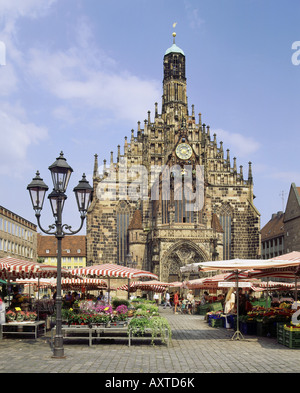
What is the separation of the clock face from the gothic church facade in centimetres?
10

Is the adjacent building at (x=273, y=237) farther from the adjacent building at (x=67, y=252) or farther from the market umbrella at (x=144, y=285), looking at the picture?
the market umbrella at (x=144, y=285)

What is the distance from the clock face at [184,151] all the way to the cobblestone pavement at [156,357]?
118 ft

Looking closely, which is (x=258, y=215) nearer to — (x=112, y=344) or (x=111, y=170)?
(x=111, y=170)

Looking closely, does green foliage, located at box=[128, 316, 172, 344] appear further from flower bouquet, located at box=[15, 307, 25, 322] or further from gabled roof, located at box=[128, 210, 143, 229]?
gabled roof, located at box=[128, 210, 143, 229]

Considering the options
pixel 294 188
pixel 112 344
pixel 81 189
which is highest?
pixel 294 188

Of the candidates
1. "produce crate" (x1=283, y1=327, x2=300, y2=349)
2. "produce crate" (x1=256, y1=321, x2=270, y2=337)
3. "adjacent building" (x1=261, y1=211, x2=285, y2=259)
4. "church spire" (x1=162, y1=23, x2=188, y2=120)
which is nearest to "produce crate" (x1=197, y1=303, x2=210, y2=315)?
"produce crate" (x1=256, y1=321, x2=270, y2=337)

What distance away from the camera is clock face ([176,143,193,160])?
51.8 meters

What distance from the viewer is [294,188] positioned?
199 ft

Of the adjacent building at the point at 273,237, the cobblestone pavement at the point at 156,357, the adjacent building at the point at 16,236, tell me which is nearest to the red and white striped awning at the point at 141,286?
the cobblestone pavement at the point at 156,357

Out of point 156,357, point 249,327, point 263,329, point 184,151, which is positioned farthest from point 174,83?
point 156,357

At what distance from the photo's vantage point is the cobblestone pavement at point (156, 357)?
413 inches

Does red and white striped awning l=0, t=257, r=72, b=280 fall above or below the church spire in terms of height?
below
